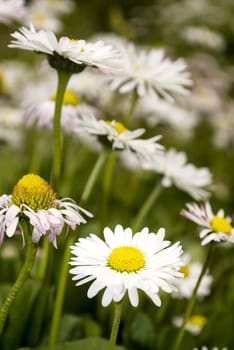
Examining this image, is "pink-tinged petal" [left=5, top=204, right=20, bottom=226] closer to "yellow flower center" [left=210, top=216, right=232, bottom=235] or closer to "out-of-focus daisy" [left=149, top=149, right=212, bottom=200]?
"yellow flower center" [left=210, top=216, right=232, bottom=235]

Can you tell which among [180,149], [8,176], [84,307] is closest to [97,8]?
[180,149]

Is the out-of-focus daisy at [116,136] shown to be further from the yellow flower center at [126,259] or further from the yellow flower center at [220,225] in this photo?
the yellow flower center at [126,259]

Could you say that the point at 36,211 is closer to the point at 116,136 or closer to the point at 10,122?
the point at 116,136

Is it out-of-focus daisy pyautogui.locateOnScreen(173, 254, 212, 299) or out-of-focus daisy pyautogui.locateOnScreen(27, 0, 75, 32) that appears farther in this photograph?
out-of-focus daisy pyautogui.locateOnScreen(27, 0, 75, 32)

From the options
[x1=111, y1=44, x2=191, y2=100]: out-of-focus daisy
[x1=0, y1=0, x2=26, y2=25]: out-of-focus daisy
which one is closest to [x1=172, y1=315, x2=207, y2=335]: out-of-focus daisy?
[x1=111, y1=44, x2=191, y2=100]: out-of-focus daisy

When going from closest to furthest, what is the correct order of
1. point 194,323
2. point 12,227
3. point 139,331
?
point 12,227 → point 139,331 → point 194,323

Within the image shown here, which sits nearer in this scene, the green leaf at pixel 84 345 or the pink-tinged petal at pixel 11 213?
the pink-tinged petal at pixel 11 213

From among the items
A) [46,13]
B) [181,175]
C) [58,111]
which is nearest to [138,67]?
[181,175]

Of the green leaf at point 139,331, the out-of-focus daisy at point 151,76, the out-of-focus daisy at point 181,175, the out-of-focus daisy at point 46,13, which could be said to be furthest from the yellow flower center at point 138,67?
the out-of-focus daisy at point 46,13
